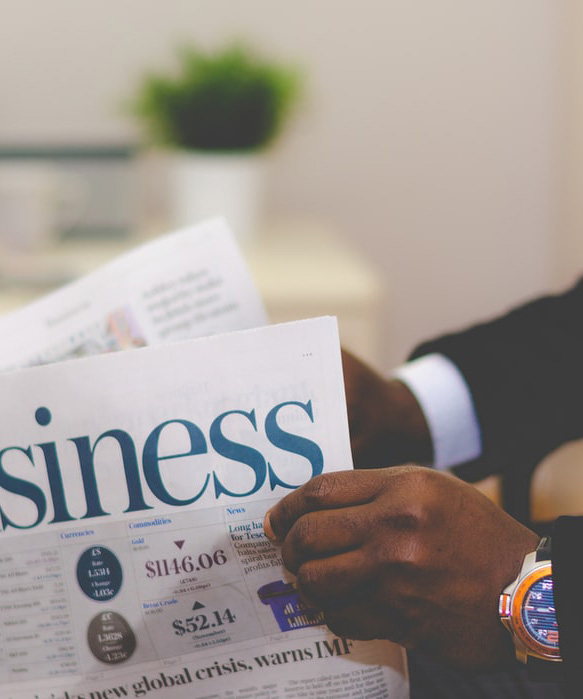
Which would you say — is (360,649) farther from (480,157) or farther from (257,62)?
(480,157)

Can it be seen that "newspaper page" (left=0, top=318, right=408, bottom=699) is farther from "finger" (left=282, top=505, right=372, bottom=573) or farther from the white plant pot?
the white plant pot

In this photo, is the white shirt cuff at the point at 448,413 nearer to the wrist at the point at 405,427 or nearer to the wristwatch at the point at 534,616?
the wrist at the point at 405,427

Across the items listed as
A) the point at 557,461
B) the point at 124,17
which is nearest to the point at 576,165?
the point at 557,461

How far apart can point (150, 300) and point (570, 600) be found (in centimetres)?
34

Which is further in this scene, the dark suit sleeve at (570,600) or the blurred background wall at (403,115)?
the blurred background wall at (403,115)

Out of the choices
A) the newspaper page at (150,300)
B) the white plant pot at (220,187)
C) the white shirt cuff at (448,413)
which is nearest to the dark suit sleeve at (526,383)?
the white shirt cuff at (448,413)

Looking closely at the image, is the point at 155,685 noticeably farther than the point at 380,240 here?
No

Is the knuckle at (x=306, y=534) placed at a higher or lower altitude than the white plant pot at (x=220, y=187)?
lower

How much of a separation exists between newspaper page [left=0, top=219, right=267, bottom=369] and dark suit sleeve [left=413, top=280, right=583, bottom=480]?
29cm

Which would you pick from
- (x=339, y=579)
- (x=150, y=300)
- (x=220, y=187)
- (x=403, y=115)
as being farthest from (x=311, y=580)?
(x=403, y=115)

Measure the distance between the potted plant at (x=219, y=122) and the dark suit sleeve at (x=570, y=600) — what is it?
1083mm

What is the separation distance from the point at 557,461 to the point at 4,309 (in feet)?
3.80

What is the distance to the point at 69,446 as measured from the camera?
1.60ft

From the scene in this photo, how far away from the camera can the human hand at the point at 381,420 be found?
0.76 metres
